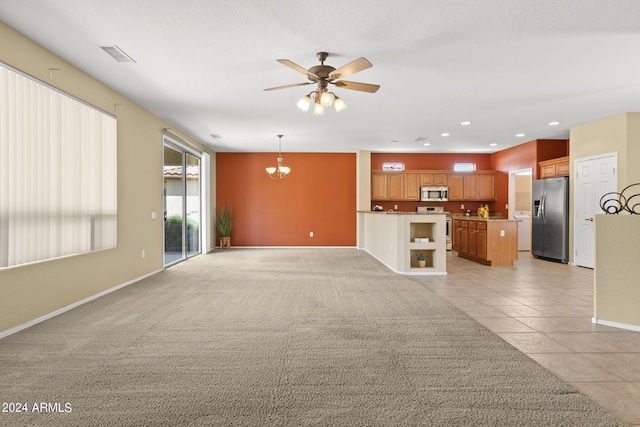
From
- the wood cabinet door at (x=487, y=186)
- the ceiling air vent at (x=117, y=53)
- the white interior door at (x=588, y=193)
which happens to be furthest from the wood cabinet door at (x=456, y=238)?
the ceiling air vent at (x=117, y=53)

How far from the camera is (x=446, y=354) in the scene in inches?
105

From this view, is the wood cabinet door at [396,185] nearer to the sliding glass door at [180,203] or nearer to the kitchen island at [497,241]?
the kitchen island at [497,241]

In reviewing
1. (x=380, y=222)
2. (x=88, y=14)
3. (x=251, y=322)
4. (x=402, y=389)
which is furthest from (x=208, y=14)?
(x=380, y=222)

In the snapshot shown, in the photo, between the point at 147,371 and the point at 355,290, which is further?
the point at 355,290

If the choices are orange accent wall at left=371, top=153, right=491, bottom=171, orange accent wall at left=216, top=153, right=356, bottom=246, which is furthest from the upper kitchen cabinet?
orange accent wall at left=216, top=153, right=356, bottom=246

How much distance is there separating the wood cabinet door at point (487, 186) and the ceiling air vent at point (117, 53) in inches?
364

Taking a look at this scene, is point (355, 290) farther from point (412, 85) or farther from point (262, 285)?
point (412, 85)

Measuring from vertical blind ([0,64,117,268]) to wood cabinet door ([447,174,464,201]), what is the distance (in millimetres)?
8511

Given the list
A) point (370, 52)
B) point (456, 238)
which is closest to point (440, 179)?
point (456, 238)

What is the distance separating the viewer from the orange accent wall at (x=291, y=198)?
10312 millimetres

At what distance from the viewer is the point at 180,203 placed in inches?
305

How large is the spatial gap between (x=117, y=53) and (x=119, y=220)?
2.34m

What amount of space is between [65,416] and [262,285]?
3.33 metres

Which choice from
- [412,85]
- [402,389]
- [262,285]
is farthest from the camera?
[262,285]
